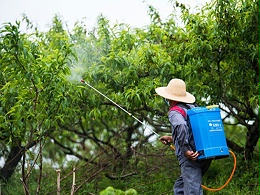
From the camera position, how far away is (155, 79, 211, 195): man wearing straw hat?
470 centimetres

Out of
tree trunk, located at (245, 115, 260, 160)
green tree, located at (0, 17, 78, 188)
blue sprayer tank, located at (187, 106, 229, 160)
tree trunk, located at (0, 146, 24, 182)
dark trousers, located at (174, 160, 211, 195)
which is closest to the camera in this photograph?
blue sprayer tank, located at (187, 106, 229, 160)

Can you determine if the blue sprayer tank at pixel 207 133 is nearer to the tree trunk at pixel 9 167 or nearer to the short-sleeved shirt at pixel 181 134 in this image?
the short-sleeved shirt at pixel 181 134

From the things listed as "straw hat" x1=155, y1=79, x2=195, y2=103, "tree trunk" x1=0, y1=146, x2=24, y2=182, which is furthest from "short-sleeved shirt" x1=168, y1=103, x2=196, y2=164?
"tree trunk" x1=0, y1=146, x2=24, y2=182

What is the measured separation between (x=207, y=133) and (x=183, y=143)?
8.4 inches

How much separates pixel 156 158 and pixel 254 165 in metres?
1.39

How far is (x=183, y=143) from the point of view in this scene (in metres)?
4.70

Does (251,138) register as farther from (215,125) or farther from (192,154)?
(192,154)

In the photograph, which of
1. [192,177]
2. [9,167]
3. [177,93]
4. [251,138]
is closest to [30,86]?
[177,93]

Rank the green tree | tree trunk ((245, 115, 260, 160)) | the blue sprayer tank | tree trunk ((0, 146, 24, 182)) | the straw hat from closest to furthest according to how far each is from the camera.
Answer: the blue sprayer tank → the straw hat → the green tree → tree trunk ((245, 115, 260, 160)) → tree trunk ((0, 146, 24, 182))

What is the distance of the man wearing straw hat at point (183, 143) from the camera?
470cm

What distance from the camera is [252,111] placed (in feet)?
25.5

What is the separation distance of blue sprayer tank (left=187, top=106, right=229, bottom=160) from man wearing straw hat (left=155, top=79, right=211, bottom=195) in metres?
0.06

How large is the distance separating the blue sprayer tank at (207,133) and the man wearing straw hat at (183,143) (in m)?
0.06

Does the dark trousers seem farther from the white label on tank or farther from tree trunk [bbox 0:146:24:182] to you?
tree trunk [bbox 0:146:24:182]
